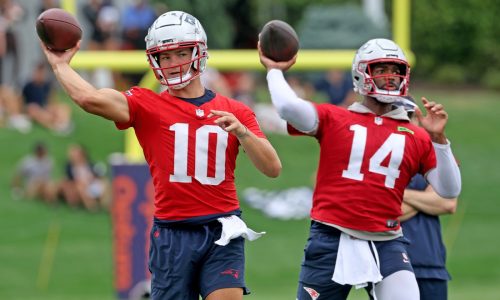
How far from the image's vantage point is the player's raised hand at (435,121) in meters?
6.27

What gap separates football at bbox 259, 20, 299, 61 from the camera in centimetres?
613

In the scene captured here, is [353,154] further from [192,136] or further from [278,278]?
[278,278]

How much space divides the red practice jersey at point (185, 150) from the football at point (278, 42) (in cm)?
37

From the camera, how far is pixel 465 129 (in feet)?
76.6

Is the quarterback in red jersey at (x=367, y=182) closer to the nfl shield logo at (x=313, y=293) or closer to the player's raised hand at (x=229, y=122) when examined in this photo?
the nfl shield logo at (x=313, y=293)

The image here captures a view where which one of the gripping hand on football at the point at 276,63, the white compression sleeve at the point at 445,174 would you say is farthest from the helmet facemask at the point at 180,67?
the white compression sleeve at the point at 445,174

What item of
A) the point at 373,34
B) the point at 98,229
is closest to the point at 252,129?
the point at 373,34

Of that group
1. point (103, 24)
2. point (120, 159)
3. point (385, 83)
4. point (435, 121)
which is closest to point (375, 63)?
point (385, 83)

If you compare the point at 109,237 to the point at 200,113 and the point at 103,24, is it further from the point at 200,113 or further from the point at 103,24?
the point at 200,113

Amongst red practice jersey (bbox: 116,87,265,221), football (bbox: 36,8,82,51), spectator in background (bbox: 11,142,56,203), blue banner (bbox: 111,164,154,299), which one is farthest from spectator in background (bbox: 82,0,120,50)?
football (bbox: 36,8,82,51)

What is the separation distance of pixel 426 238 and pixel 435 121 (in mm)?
1075

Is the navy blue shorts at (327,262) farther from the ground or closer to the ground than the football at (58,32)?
closer to the ground

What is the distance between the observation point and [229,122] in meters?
5.80

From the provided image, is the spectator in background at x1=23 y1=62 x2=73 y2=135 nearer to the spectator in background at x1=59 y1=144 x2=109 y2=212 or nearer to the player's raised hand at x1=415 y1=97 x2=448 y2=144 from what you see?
the spectator in background at x1=59 y1=144 x2=109 y2=212
